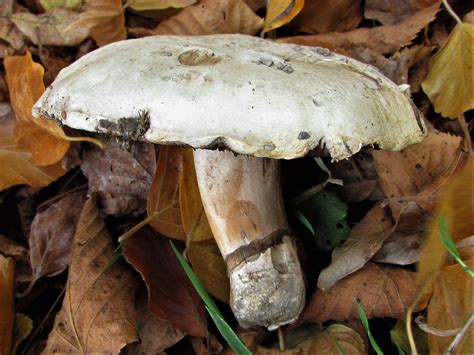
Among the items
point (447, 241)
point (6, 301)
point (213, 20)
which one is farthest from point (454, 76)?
point (6, 301)

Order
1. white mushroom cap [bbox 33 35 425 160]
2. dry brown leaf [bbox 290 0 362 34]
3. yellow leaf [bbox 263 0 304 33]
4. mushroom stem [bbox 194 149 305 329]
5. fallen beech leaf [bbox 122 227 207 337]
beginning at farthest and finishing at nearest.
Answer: dry brown leaf [bbox 290 0 362 34], yellow leaf [bbox 263 0 304 33], fallen beech leaf [bbox 122 227 207 337], mushroom stem [bbox 194 149 305 329], white mushroom cap [bbox 33 35 425 160]

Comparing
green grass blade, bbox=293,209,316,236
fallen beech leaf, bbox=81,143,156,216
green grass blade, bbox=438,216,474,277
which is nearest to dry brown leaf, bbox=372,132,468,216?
green grass blade, bbox=293,209,316,236

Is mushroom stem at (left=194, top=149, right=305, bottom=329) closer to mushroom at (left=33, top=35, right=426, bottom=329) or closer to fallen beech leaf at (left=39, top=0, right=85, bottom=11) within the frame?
mushroom at (left=33, top=35, right=426, bottom=329)

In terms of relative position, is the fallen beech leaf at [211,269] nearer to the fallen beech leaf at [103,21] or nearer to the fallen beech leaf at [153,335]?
the fallen beech leaf at [153,335]

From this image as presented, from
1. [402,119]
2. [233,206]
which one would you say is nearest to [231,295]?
[233,206]

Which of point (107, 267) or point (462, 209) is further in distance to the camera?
point (107, 267)

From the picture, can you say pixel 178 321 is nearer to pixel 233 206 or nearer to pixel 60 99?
pixel 233 206

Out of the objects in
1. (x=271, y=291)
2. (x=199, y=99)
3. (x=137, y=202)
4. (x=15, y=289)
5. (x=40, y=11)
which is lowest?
(x=15, y=289)
